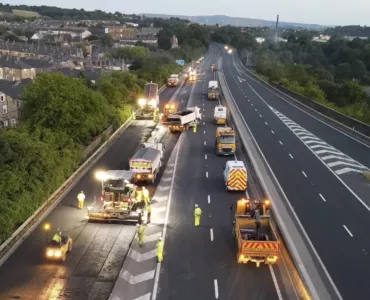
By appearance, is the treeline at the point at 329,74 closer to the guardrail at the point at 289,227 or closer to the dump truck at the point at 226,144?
the dump truck at the point at 226,144

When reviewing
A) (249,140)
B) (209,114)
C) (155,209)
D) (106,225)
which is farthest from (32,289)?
(209,114)

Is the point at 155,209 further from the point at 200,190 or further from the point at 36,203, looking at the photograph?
the point at 36,203

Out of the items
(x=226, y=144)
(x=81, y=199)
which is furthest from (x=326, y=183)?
(x=81, y=199)

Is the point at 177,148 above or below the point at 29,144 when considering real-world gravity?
below

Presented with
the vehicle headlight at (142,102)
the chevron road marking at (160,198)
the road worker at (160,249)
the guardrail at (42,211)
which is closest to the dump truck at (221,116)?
the vehicle headlight at (142,102)

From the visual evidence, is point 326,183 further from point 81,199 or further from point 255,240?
point 81,199

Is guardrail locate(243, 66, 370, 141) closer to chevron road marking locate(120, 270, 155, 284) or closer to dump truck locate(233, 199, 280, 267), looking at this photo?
dump truck locate(233, 199, 280, 267)

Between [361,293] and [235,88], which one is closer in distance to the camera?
[361,293]

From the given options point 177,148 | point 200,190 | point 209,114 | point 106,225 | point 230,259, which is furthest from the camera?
point 209,114
